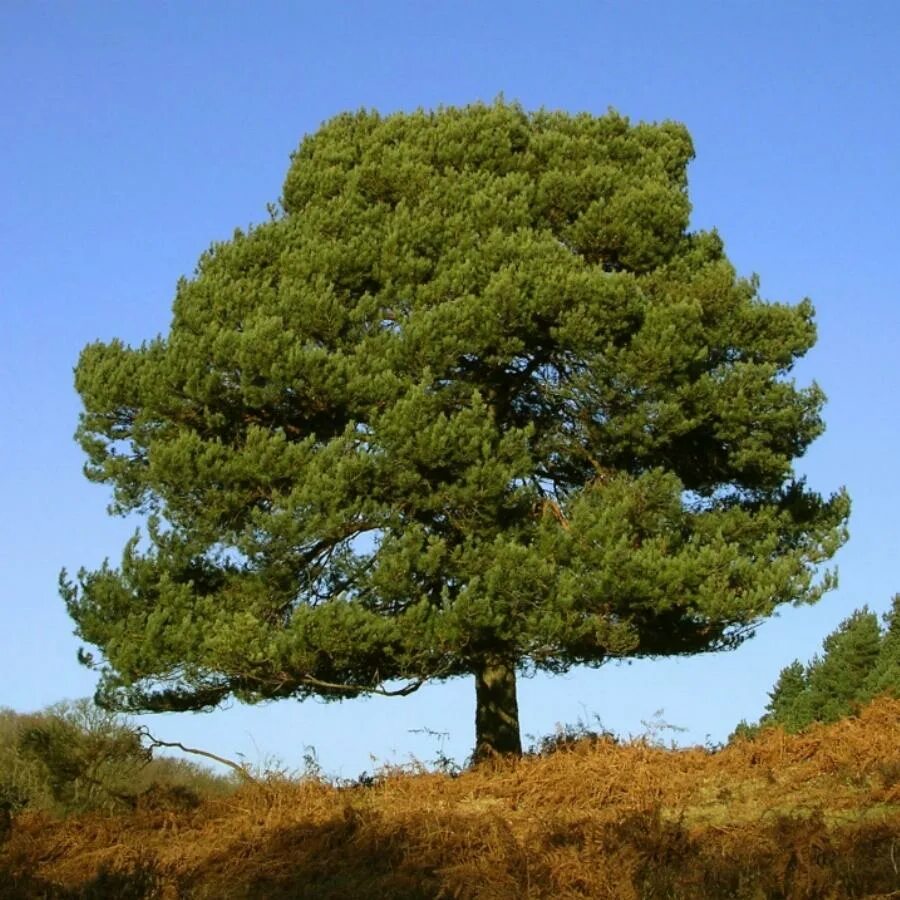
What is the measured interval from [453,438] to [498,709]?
462 cm

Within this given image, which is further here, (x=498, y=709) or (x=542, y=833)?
(x=498, y=709)

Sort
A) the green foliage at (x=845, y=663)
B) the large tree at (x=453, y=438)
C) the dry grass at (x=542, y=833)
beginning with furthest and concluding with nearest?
the green foliage at (x=845, y=663) < the large tree at (x=453, y=438) < the dry grass at (x=542, y=833)

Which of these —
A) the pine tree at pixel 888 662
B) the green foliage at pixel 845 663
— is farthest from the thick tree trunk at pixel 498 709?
the green foliage at pixel 845 663

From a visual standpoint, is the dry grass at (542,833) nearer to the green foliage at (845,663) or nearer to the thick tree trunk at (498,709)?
the thick tree trunk at (498,709)

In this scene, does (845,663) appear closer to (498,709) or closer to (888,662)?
(888,662)

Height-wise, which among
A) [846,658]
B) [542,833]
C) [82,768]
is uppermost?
[846,658]

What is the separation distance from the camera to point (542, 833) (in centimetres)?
1207

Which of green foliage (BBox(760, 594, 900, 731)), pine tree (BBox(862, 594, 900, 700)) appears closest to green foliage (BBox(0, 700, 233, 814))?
pine tree (BBox(862, 594, 900, 700))

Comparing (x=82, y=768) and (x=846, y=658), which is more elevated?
(x=846, y=658)

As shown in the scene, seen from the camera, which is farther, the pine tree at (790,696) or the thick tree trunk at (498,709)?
the pine tree at (790,696)

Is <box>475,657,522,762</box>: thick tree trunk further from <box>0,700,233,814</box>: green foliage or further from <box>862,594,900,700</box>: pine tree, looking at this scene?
<box>862,594,900,700</box>: pine tree

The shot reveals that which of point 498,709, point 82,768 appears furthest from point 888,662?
point 82,768

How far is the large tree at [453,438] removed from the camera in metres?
18.0

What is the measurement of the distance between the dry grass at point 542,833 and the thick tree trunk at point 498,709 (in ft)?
8.72
